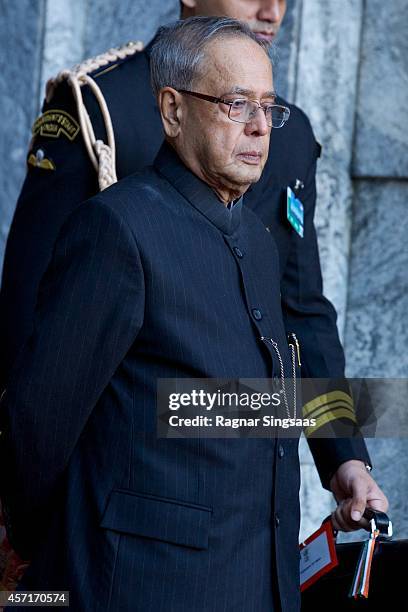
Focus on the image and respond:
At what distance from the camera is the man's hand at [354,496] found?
257 cm

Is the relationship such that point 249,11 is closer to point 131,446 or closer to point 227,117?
point 227,117

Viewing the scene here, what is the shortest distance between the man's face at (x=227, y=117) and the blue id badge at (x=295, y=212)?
0.64 m

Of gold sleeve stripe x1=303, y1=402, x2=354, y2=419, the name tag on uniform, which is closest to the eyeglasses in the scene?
gold sleeve stripe x1=303, y1=402, x2=354, y2=419

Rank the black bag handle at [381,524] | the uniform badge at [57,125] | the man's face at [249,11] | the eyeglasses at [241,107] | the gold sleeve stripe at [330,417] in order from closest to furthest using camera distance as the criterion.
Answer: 1. the eyeglasses at [241,107]
2. the black bag handle at [381,524]
3. the gold sleeve stripe at [330,417]
4. the uniform badge at [57,125]
5. the man's face at [249,11]

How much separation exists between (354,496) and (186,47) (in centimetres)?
96

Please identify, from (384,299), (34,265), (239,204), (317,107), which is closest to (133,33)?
(317,107)

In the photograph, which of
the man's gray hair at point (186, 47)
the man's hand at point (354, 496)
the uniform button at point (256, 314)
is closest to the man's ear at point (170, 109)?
the man's gray hair at point (186, 47)

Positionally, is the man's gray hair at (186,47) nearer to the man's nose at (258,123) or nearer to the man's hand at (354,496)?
the man's nose at (258,123)

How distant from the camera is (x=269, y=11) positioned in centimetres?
311

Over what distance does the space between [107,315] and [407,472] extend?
6.70ft

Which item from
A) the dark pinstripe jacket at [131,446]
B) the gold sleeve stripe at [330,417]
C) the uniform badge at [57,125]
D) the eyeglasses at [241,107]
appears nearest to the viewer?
the dark pinstripe jacket at [131,446]

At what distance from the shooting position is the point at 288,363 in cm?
248

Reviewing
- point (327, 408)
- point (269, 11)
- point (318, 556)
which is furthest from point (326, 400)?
point (269, 11)

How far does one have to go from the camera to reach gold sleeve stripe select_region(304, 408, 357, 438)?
280 cm
